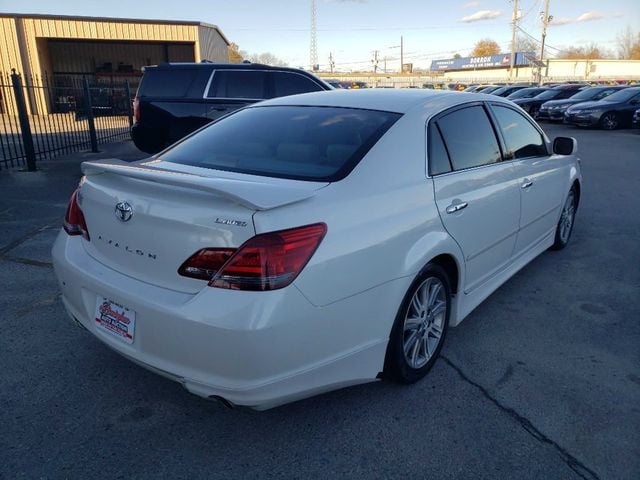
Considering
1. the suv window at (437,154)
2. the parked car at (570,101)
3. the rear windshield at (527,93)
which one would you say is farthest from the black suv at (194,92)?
the rear windshield at (527,93)

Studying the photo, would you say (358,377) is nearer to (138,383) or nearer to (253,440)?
(253,440)

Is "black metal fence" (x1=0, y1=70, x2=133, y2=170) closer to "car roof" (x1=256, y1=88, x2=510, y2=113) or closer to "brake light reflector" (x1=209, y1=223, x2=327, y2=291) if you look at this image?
"car roof" (x1=256, y1=88, x2=510, y2=113)

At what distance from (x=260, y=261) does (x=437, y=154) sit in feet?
4.88

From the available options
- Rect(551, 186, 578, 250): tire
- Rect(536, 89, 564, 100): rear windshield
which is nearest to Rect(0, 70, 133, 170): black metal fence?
Rect(551, 186, 578, 250): tire

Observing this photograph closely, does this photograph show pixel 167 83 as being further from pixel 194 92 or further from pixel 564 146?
pixel 564 146

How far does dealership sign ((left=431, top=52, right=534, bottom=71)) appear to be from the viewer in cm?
7911

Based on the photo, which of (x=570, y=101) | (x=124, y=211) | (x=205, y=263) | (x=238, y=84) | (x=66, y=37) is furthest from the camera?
(x=66, y=37)

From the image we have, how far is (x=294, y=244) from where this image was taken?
2055mm

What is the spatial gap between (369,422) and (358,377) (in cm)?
31

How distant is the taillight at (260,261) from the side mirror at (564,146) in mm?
3482

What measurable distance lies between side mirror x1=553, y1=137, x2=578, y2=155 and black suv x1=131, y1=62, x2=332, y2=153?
5033mm

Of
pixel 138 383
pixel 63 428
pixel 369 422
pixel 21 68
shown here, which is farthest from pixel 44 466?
pixel 21 68

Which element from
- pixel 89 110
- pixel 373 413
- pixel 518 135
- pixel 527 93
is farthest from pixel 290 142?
pixel 527 93

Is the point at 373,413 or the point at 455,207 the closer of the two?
the point at 373,413
